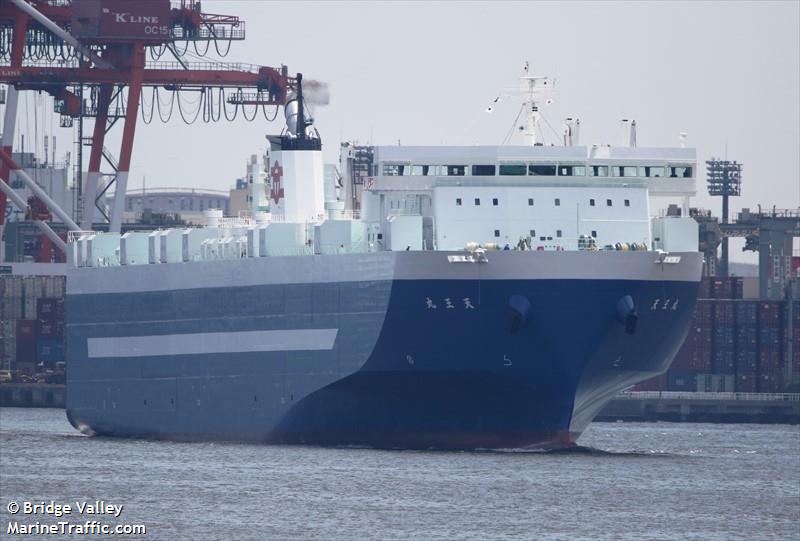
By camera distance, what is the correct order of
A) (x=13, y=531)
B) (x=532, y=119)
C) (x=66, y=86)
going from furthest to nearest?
(x=66, y=86)
(x=532, y=119)
(x=13, y=531)

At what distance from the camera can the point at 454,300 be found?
62.1 meters

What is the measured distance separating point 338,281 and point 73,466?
8.40 m

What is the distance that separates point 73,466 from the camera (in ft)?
203

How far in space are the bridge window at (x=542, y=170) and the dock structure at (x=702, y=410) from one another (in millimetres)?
40341

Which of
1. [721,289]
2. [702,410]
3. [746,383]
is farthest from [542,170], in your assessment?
[721,289]

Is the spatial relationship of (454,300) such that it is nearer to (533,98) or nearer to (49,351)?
(533,98)

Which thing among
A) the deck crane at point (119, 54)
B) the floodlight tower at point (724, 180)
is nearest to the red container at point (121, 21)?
the deck crane at point (119, 54)

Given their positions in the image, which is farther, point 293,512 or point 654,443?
point 654,443

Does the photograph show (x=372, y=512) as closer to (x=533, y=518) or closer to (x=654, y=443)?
(x=533, y=518)

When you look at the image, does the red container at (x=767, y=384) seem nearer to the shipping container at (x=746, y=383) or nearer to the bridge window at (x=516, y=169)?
the shipping container at (x=746, y=383)

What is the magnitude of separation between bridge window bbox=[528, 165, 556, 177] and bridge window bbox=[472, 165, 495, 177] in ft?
3.19

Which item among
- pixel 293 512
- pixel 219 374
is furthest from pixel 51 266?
pixel 293 512

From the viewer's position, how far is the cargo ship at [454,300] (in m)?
62.1

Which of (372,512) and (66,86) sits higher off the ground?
(66,86)
